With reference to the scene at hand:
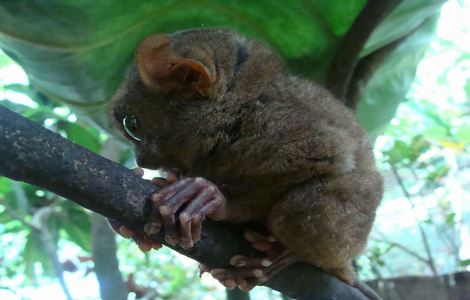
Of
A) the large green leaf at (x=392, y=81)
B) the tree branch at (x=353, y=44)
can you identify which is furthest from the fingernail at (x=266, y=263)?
the large green leaf at (x=392, y=81)

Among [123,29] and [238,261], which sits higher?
[123,29]

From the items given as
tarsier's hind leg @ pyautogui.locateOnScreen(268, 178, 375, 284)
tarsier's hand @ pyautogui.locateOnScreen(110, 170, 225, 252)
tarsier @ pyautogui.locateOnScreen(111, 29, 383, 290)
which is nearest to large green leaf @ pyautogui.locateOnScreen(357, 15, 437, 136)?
tarsier @ pyautogui.locateOnScreen(111, 29, 383, 290)

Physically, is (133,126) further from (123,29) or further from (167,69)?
(123,29)

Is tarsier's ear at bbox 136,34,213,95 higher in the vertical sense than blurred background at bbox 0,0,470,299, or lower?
lower

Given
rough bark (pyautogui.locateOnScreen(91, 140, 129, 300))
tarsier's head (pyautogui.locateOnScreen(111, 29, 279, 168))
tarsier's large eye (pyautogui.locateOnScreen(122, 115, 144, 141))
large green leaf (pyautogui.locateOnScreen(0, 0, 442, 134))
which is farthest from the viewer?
rough bark (pyautogui.locateOnScreen(91, 140, 129, 300))

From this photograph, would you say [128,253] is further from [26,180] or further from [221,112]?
[26,180]

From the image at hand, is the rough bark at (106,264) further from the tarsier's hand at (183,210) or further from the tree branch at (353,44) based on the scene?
the tree branch at (353,44)

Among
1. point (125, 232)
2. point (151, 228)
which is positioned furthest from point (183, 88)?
point (151, 228)

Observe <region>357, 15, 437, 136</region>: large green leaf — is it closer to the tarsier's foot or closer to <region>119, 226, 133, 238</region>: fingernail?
the tarsier's foot
